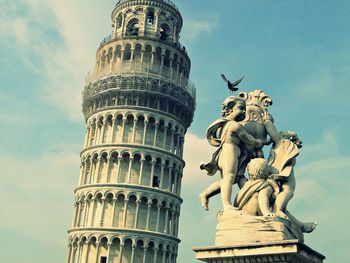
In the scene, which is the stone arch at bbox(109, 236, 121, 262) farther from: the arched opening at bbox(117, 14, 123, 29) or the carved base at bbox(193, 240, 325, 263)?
the carved base at bbox(193, 240, 325, 263)

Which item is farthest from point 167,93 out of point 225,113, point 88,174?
point 225,113

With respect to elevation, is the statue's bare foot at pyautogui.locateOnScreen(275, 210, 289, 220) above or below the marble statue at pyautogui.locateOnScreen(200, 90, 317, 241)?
below

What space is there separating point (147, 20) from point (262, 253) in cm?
5250

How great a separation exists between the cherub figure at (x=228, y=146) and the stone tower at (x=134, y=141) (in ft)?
138

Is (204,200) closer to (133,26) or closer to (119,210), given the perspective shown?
(119,210)

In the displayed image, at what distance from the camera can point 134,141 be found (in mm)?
50875

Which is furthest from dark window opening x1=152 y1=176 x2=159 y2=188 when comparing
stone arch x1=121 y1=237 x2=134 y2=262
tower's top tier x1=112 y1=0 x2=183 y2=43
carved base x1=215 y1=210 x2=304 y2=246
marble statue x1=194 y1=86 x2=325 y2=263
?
carved base x1=215 y1=210 x2=304 y2=246

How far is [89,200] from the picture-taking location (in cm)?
5012

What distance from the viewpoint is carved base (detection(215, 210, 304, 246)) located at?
215 inches

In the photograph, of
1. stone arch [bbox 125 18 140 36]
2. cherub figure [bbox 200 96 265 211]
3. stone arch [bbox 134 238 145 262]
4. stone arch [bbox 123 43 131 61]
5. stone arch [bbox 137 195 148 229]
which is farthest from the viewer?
stone arch [bbox 125 18 140 36]

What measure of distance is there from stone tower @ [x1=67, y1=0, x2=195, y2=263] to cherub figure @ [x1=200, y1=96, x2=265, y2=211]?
4195cm

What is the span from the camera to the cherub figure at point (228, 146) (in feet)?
20.2

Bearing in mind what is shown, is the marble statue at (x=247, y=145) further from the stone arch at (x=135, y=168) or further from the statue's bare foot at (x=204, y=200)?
the stone arch at (x=135, y=168)

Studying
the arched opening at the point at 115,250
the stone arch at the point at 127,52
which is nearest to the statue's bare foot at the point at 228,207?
the arched opening at the point at 115,250
